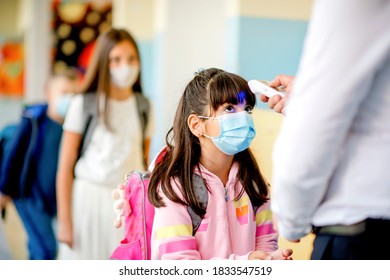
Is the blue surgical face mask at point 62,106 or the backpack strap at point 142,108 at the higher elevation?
the backpack strap at point 142,108

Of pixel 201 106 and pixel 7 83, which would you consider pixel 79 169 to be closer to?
pixel 201 106

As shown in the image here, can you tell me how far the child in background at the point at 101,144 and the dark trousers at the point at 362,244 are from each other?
0.92 metres

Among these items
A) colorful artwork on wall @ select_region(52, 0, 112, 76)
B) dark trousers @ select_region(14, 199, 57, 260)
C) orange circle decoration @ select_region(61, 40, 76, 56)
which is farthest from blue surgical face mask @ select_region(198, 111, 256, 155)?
orange circle decoration @ select_region(61, 40, 76, 56)

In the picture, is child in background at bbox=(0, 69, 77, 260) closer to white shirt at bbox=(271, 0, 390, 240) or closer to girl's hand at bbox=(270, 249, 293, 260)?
girl's hand at bbox=(270, 249, 293, 260)

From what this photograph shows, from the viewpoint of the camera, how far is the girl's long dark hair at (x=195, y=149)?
117 cm

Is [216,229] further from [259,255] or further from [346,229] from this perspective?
[346,229]

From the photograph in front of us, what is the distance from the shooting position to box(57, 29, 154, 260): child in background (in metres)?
1.89

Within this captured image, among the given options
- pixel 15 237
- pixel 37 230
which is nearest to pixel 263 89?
pixel 37 230

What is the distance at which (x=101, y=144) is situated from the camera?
192 cm

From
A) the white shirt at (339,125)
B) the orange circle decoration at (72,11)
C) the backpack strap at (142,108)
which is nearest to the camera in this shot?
the white shirt at (339,125)

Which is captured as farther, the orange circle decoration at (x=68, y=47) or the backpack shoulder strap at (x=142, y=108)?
the orange circle decoration at (x=68, y=47)

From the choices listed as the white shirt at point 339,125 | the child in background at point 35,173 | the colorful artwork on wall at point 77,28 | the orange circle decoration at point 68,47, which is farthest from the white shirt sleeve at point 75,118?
the orange circle decoration at point 68,47

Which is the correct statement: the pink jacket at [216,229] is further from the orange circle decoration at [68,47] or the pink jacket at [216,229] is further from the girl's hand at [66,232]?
the orange circle decoration at [68,47]

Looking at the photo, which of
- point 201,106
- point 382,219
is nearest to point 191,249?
point 201,106
